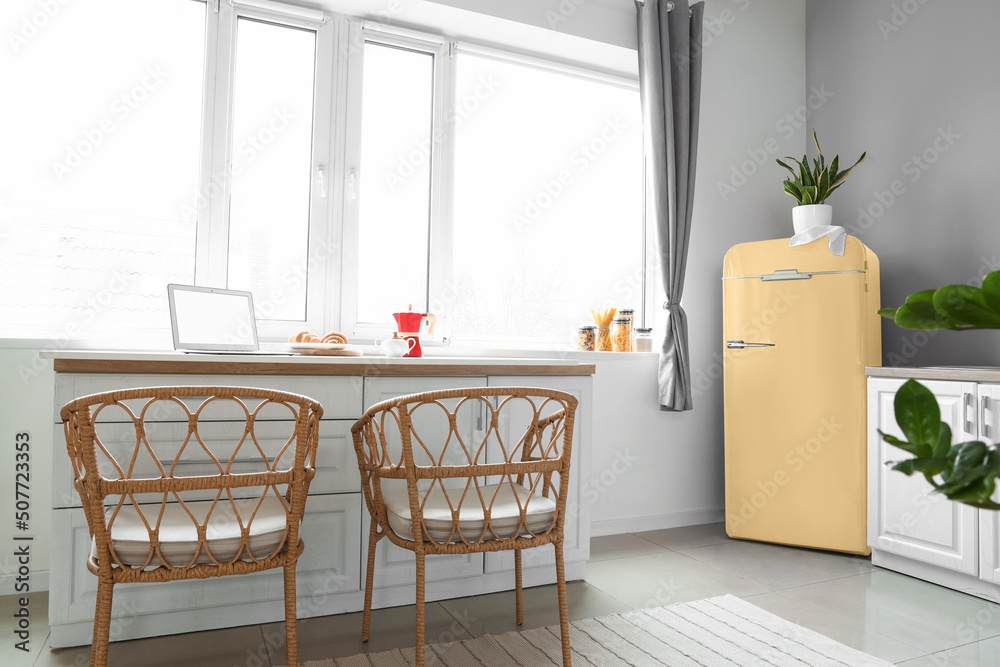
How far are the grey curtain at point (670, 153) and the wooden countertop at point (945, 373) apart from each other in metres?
0.84

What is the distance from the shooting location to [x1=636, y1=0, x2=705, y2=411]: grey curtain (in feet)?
10.5

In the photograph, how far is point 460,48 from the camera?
3.18 m

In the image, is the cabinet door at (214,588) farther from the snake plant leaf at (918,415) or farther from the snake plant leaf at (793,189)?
the snake plant leaf at (793,189)

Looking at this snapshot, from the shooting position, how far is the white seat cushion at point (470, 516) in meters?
1.64

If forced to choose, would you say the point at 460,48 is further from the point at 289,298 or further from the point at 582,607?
the point at 582,607

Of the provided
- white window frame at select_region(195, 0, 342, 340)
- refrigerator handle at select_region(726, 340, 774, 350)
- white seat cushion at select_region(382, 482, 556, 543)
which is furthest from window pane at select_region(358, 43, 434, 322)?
refrigerator handle at select_region(726, 340, 774, 350)

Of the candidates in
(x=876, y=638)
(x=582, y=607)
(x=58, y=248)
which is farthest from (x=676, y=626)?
(x=58, y=248)

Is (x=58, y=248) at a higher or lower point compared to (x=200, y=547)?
higher

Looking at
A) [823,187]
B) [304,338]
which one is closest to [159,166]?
[304,338]

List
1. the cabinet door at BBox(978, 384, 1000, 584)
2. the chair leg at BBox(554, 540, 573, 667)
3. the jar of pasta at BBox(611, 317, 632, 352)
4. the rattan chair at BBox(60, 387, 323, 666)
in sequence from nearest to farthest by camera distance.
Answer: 1. the rattan chair at BBox(60, 387, 323, 666)
2. the chair leg at BBox(554, 540, 573, 667)
3. the cabinet door at BBox(978, 384, 1000, 584)
4. the jar of pasta at BBox(611, 317, 632, 352)

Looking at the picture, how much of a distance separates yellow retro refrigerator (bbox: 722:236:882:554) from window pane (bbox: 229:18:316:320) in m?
2.01

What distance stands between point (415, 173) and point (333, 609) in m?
1.90

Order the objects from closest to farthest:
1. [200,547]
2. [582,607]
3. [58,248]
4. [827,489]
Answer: [200,547], [582,607], [58,248], [827,489]

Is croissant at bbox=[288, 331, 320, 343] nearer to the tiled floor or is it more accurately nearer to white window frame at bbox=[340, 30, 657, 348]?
white window frame at bbox=[340, 30, 657, 348]
